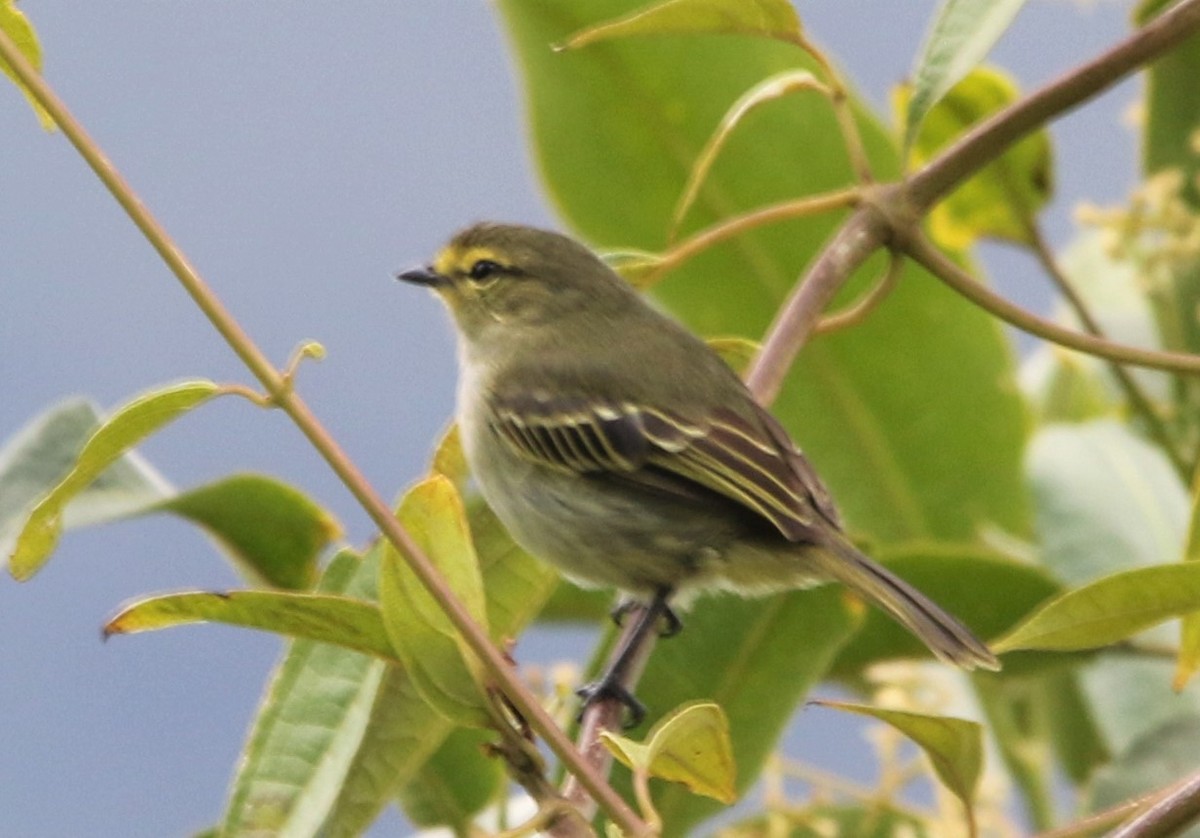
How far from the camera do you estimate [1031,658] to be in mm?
2916

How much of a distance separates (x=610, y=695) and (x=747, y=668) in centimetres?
30

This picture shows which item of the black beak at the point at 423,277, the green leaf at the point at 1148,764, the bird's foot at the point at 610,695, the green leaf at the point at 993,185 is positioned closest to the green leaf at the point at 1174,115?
the green leaf at the point at 993,185

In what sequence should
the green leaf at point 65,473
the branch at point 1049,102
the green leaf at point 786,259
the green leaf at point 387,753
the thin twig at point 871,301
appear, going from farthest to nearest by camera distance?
1. the green leaf at point 786,259
2. the green leaf at point 65,473
3. the thin twig at point 871,301
4. the branch at point 1049,102
5. the green leaf at point 387,753

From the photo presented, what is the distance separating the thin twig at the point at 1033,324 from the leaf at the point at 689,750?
0.81 metres

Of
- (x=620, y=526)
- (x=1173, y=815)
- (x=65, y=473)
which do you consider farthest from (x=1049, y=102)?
(x=65, y=473)

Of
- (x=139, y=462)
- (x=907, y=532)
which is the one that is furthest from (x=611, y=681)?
(x=907, y=532)

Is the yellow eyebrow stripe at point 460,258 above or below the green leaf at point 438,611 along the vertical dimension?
below

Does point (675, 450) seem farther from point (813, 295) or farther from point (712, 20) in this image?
point (712, 20)

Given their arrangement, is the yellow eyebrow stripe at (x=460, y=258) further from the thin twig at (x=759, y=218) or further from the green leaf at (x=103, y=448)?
the green leaf at (x=103, y=448)

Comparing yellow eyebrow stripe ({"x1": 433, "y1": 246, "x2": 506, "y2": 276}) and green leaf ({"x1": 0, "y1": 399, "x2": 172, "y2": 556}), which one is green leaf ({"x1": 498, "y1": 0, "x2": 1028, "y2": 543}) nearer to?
yellow eyebrow stripe ({"x1": 433, "y1": 246, "x2": 506, "y2": 276})

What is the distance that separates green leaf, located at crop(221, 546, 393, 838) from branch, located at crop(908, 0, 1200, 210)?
0.99 m

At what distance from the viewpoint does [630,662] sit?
2590mm

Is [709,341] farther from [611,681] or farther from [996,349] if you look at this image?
[996,349]

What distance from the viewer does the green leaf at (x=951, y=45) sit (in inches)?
100.0
